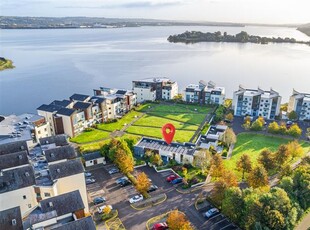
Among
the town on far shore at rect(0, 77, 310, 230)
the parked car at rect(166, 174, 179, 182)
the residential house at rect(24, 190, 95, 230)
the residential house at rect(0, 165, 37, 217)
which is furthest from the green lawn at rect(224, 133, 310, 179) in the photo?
the residential house at rect(0, 165, 37, 217)

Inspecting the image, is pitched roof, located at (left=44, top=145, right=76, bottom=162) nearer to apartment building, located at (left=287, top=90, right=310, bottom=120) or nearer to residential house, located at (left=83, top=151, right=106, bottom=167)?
residential house, located at (left=83, top=151, right=106, bottom=167)

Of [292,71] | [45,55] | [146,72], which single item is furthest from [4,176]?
[45,55]

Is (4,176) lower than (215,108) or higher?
higher

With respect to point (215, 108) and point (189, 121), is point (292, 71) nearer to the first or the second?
point (215, 108)

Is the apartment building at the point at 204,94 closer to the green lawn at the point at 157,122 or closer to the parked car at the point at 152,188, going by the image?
the green lawn at the point at 157,122

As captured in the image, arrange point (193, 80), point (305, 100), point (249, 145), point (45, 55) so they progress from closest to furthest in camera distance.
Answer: point (249, 145)
point (305, 100)
point (193, 80)
point (45, 55)

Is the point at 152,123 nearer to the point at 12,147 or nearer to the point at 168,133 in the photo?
the point at 168,133
